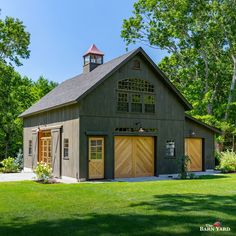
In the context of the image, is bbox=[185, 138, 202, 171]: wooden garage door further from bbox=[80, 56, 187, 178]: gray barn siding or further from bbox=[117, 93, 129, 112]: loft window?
bbox=[117, 93, 129, 112]: loft window

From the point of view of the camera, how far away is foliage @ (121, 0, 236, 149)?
29062mm

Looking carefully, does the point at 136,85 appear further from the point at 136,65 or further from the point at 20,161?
the point at 20,161

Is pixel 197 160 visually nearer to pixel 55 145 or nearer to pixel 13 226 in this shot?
pixel 55 145

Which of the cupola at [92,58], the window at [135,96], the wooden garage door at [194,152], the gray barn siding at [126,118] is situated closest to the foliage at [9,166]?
the cupola at [92,58]

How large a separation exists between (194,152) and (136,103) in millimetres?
6114

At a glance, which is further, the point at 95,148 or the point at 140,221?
the point at 95,148

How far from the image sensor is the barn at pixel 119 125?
55.3 feet

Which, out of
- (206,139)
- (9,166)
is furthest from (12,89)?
(206,139)

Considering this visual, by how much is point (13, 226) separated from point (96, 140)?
32.0ft

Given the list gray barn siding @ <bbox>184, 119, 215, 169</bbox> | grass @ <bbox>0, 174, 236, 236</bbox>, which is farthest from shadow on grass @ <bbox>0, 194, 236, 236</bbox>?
gray barn siding @ <bbox>184, 119, 215, 169</bbox>

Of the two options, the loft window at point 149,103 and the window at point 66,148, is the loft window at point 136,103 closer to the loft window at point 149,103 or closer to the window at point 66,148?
the loft window at point 149,103

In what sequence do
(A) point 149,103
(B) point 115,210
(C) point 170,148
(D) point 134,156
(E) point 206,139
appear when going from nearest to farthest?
(B) point 115,210 < (D) point 134,156 < (A) point 149,103 < (C) point 170,148 < (E) point 206,139

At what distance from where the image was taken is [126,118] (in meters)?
18.0

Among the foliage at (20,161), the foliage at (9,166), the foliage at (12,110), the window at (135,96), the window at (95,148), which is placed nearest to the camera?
the window at (95,148)
